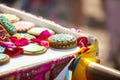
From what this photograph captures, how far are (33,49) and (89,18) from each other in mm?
2477

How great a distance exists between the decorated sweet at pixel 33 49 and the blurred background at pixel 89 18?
1284mm

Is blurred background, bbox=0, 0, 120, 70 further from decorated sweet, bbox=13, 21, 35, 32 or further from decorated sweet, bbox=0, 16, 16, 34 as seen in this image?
decorated sweet, bbox=0, 16, 16, 34

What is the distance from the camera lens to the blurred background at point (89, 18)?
2.42 metres

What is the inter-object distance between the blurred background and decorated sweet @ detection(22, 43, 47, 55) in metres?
1.28

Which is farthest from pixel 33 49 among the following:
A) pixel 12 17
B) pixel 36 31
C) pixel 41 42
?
pixel 12 17

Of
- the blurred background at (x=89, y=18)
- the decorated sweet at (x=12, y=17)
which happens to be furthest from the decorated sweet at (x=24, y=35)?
the blurred background at (x=89, y=18)

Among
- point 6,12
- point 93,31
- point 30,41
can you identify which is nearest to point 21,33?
point 30,41

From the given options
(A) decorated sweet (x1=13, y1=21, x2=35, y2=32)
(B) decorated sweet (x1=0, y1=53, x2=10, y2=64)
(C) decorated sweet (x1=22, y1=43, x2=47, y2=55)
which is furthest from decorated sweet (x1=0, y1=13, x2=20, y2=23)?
(B) decorated sweet (x1=0, y1=53, x2=10, y2=64)

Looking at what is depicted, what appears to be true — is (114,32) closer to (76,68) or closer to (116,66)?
(116,66)

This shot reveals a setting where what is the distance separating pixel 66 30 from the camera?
1.25m

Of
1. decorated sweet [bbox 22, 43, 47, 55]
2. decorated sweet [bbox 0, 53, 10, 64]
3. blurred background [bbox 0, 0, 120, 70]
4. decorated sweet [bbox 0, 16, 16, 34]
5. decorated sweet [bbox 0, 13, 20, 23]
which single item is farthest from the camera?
blurred background [bbox 0, 0, 120, 70]

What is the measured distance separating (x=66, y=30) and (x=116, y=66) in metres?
1.32

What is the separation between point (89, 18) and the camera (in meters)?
3.49

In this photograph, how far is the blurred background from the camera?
7.95 feet
